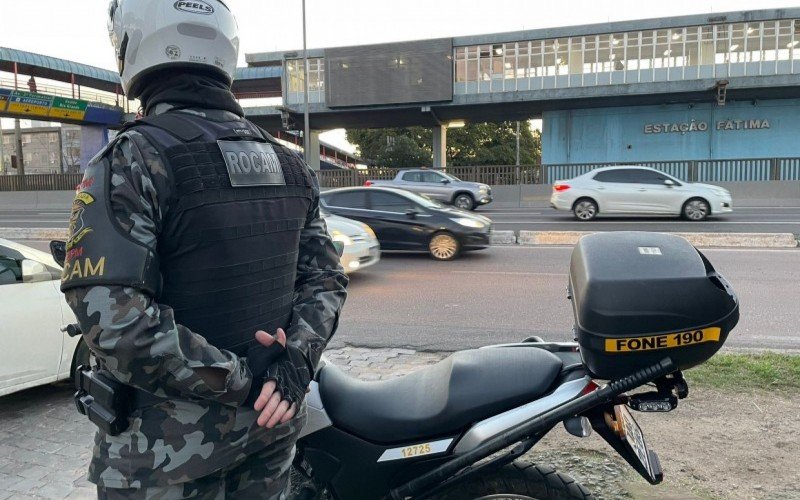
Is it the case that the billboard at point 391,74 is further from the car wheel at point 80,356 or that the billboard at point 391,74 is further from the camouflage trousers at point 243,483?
the camouflage trousers at point 243,483

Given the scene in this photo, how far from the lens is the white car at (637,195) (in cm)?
1619

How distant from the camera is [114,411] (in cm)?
145

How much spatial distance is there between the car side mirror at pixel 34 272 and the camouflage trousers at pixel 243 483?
3.18 m

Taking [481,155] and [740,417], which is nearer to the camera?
[740,417]

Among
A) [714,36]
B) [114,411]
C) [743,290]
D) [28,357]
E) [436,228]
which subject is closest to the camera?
[114,411]

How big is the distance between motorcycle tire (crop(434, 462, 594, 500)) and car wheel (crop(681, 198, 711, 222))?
16090mm

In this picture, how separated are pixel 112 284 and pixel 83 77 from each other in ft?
141

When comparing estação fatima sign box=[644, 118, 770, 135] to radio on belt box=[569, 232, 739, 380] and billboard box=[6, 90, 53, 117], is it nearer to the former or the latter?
billboard box=[6, 90, 53, 117]

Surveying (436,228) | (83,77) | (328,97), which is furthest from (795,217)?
(83,77)

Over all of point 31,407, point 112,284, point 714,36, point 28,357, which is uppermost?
point 714,36

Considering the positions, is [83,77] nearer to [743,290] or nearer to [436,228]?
[436,228]

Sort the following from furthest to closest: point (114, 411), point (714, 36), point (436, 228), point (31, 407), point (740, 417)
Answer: point (714, 36) → point (436, 228) → point (31, 407) → point (740, 417) → point (114, 411)

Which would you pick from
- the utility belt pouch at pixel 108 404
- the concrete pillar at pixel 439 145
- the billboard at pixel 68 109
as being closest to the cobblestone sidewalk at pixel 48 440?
the utility belt pouch at pixel 108 404

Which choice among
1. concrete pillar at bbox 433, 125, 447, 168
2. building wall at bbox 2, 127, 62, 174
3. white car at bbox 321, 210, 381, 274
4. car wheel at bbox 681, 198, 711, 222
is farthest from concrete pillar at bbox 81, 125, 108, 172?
car wheel at bbox 681, 198, 711, 222
